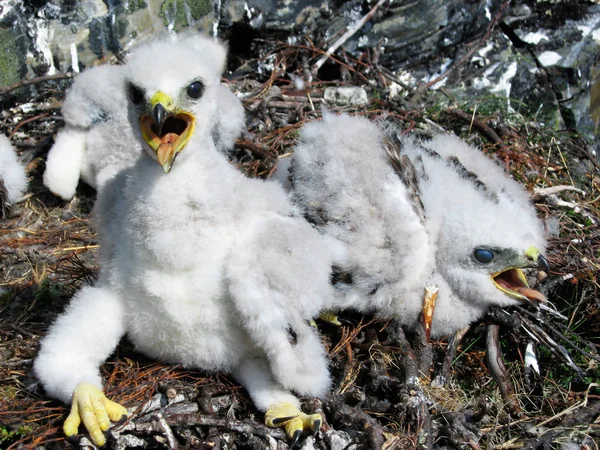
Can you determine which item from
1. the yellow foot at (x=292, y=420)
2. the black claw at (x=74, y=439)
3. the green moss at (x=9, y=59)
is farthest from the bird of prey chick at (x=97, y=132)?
the yellow foot at (x=292, y=420)

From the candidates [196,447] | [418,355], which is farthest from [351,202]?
[196,447]

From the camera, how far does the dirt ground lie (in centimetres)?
315

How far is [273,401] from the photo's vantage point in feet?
10.6

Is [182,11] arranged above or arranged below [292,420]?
above

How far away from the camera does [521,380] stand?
377 cm

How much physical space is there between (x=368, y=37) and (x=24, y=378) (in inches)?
154

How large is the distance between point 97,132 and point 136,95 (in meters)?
2.03

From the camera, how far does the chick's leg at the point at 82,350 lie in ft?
10.1

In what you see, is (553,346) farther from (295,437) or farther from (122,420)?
(122,420)

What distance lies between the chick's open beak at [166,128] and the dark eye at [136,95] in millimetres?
73

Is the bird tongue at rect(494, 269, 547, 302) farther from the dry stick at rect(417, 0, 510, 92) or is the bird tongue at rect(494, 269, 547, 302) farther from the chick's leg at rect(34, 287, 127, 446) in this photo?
the dry stick at rect(417, 0, 510, 92)

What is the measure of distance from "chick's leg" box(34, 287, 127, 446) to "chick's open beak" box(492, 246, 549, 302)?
2006 mm

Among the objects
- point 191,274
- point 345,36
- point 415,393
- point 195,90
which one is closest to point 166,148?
point 195,90

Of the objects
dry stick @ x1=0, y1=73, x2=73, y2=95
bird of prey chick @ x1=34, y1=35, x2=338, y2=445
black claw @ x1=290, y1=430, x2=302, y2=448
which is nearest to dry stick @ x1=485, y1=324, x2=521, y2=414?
bird of prey chick @ x1=34, y1=35, x2=338, y2=445
